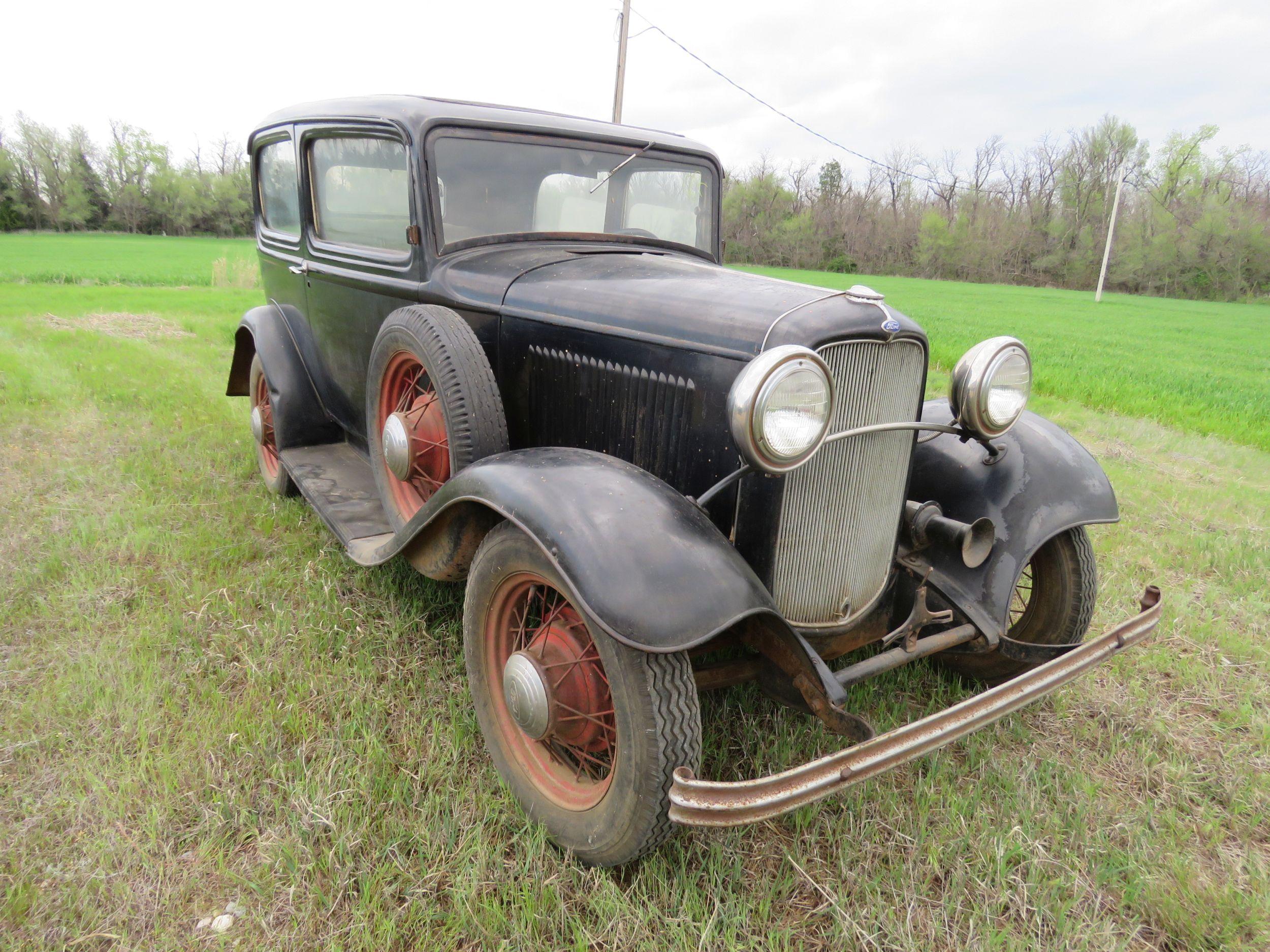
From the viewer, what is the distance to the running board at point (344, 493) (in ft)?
9.30

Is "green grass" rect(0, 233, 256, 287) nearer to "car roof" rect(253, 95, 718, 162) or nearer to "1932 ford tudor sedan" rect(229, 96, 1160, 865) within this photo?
"car roof" rect(253, 95, 718, 162)

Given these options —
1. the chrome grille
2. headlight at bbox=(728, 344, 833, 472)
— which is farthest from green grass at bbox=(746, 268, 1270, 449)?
headlight at bbox=(728, 344, 833, 472)

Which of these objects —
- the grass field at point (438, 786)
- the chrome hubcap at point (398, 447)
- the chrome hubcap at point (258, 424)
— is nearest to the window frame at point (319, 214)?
the chrome hubcap at point (398, 447)

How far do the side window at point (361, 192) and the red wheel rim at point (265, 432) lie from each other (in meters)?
1.07

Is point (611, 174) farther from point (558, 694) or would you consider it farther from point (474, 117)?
point (558, 694)

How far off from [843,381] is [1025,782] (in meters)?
1.29

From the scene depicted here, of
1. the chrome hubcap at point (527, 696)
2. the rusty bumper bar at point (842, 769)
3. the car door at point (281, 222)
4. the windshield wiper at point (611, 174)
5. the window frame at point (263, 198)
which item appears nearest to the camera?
the rusty bumper bar at point (842, 769)

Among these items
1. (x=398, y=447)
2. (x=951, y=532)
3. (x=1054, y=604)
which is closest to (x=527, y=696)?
(x=398, y=447)

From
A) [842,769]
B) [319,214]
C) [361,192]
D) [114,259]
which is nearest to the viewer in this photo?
[842,769]

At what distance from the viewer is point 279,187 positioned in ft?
13.0

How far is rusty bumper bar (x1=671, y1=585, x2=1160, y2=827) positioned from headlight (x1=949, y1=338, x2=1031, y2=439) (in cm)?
68

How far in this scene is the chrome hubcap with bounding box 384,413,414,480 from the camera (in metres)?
2.62

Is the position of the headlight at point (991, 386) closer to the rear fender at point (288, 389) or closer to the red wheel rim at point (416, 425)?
the red wheel rim at point (416, 425)

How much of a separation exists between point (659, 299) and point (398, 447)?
108 centimetres
